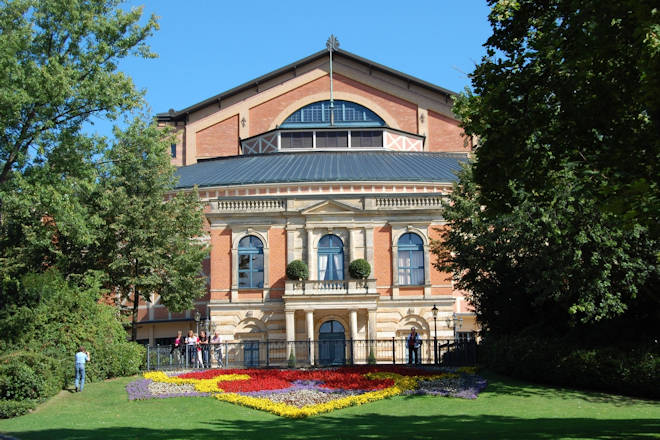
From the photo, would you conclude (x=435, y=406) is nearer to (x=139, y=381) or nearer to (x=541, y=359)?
(x=541, y=359)

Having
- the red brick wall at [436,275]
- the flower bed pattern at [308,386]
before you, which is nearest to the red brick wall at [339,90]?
the red brick wall at [436,275]

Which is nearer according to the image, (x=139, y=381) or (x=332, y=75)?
(x=139, y=381)

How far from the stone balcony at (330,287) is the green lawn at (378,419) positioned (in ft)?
50.5

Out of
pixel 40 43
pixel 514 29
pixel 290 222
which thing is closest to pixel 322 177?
pixel 290 222

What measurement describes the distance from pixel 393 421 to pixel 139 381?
11.8 meters

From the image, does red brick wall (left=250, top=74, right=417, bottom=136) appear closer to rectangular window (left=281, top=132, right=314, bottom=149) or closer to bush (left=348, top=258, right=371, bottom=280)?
rectangular window (left=281, top=132, right=314, bottom=149)

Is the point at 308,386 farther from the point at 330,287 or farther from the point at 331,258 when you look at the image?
the point at 331,258

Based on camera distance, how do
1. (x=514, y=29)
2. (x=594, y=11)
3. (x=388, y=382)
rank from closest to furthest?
(x=594, y=11) < (x=514, y=29) < (x=388, y=382)

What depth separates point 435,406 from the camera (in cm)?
2212

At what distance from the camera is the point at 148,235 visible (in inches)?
1414

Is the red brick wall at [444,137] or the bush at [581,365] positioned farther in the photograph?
the red brick wall at [444,137]

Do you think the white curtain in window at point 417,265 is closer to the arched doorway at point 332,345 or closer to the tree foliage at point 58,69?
the arched doorway at point 332,345

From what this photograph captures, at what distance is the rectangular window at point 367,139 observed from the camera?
59.9 meters

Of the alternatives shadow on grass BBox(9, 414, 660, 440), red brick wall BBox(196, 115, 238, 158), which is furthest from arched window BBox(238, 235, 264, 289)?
red brick wall BBox(196, 115, 238, 158)
